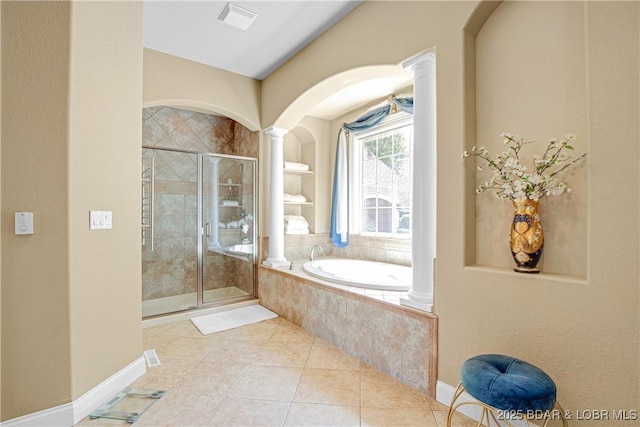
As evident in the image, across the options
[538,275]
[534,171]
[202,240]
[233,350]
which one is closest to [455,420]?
[538,275]

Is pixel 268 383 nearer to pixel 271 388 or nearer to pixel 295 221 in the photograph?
pixel 271 388

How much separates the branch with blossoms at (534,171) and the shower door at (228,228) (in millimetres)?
2874

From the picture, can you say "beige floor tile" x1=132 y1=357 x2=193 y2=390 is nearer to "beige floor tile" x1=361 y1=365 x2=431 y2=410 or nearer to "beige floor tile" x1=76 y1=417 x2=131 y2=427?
"beige floor tile" x1=76 y1=417 x2=131 y2=427

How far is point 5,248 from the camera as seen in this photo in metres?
1.49

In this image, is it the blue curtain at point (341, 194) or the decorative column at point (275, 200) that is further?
the blue curtain at point (341, 194)

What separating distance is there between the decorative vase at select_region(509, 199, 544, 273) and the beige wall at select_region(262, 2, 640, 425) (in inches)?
2.9

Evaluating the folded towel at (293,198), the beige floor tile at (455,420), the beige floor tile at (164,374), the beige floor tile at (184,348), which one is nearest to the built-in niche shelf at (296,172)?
the folded towel at (293,198)

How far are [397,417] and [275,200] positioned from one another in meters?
2.55

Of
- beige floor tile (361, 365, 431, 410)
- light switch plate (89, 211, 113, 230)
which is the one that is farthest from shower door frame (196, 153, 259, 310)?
beige floor tile (361, 365, 431, 410)

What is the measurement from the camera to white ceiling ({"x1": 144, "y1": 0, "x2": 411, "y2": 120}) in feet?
7.91

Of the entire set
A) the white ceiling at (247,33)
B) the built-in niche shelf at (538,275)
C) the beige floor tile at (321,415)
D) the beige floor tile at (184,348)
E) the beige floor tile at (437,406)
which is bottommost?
the beige floor tile at (184,348)

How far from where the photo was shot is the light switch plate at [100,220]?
175cm

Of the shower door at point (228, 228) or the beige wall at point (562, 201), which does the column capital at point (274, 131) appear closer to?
the shower door at point (228, 228)

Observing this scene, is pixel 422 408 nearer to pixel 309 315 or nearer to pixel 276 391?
pixel 276 391
